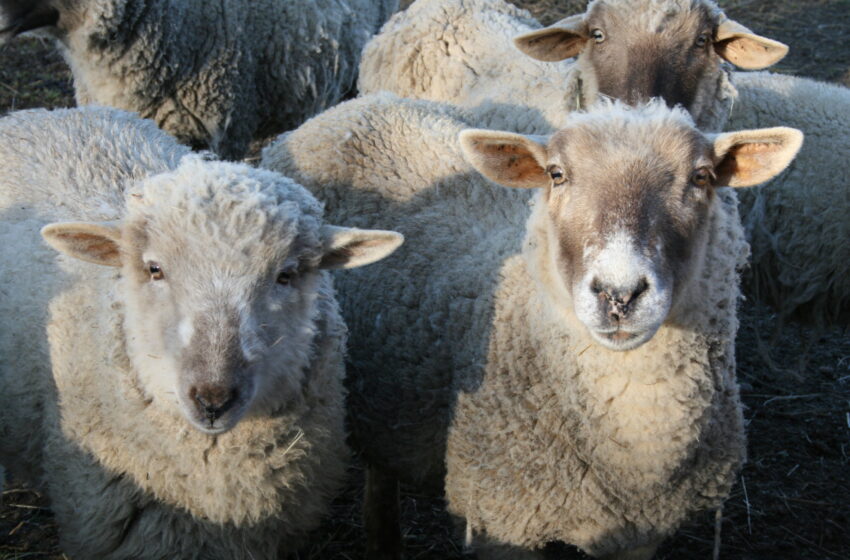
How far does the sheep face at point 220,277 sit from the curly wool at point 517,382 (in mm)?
546

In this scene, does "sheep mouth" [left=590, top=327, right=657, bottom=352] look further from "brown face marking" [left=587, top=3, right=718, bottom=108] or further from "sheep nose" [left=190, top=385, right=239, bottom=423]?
"brown face marking" [left=587, top=3, right=718, bottom=108]

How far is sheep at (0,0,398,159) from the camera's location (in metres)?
5.17

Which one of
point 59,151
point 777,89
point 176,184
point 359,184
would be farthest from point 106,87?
point 777,89

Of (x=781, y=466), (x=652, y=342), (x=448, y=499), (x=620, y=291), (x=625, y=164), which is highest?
(x=625, y=164)

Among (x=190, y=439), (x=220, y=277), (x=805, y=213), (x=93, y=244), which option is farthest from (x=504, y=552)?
(x=805, y=213)

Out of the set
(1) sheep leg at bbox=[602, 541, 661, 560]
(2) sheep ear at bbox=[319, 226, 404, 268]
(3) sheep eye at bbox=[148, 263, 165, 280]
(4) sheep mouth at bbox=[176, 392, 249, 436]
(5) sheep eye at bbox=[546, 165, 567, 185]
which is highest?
(5) sheep eye at bbox=[546, 165, 567, 185]

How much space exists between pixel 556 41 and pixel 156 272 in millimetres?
2455

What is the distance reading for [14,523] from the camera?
3.80 m

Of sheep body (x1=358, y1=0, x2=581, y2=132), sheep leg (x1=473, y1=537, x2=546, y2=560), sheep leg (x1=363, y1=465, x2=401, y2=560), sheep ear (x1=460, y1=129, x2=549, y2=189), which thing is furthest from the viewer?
sheep body (x1=358, y1=0, x2=581, y2=132)

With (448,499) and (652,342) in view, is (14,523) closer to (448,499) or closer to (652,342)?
(448,499)

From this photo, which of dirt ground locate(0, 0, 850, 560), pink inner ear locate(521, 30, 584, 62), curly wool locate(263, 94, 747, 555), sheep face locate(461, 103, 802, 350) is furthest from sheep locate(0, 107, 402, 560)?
pink inner ear locate(521, 30, 584, 62)

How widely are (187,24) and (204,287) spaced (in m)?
3.42

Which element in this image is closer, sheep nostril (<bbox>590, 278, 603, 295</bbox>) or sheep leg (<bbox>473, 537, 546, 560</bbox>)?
sheep nostril (<bbox>590, 278, 603, 295</bbox>)

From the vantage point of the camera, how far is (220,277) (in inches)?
97.3
